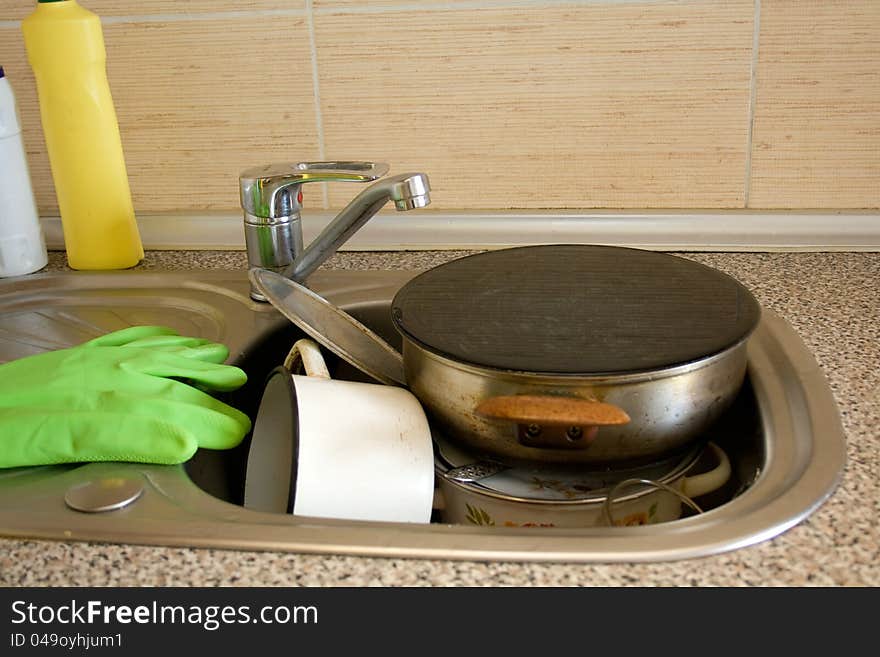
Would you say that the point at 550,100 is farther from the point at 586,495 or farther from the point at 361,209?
the point at 586,495

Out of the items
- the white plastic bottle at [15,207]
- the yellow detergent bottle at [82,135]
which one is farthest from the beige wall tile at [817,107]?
the white plastic bottle at [15,207]

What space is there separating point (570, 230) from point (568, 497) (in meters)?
0.46

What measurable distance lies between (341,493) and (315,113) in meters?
0.57

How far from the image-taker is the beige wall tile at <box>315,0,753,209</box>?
105 centimetres

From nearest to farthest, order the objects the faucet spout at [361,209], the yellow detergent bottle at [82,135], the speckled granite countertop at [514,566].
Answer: the speckled granite countertop at [514,566]
the faucet spout at [361,209]
the yellow detergent bottle at [82,135]

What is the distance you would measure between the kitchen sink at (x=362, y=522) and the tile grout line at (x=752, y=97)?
224 millimetres

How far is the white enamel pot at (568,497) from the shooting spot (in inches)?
28.5

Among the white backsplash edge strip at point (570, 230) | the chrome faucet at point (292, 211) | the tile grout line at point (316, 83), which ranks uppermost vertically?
the tile grout line at point (316, 83)

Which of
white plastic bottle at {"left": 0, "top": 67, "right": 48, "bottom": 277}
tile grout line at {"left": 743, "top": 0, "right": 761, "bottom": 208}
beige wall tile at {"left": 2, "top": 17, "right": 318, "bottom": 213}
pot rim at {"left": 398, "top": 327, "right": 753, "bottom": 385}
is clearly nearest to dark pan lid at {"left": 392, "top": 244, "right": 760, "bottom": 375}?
pot rim at {"left": 398, "top": 327, "right": 753, "bottom": 385}

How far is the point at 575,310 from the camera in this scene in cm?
79

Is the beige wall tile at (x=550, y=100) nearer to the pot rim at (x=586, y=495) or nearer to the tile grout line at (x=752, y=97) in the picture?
the tile grout line at (x=752, y=97)

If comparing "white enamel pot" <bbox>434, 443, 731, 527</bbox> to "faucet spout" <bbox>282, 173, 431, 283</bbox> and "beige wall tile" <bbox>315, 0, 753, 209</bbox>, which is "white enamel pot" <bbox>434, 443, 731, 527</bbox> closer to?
"faucet spout" <bbox>282, 173, 431, 283</bbox>

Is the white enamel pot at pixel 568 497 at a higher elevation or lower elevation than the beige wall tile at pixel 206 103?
lower

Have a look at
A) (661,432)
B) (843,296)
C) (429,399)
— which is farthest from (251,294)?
(843,296)
